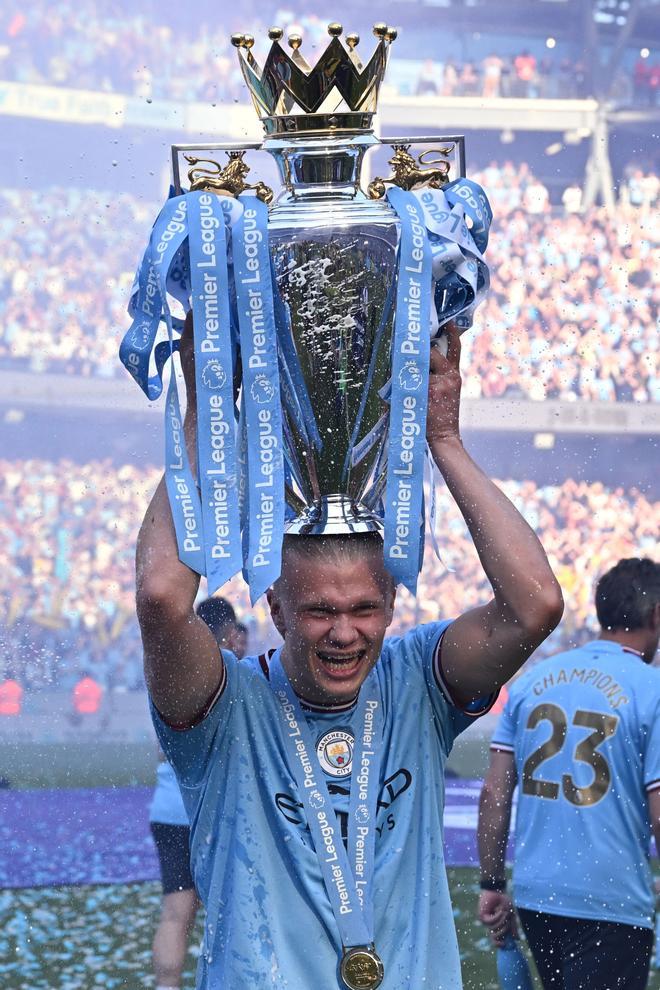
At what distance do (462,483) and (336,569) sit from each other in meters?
0.22

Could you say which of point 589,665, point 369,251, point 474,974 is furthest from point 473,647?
point 474,974

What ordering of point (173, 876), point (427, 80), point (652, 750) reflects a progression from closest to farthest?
point (652, 750) → point (173, 876) → point (427, 80)

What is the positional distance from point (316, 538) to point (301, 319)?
32cm

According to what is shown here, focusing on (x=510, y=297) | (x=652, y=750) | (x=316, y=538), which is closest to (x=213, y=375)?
(x=316, y=538)

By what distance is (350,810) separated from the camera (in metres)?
2.17

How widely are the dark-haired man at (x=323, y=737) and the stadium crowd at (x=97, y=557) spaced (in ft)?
32.7

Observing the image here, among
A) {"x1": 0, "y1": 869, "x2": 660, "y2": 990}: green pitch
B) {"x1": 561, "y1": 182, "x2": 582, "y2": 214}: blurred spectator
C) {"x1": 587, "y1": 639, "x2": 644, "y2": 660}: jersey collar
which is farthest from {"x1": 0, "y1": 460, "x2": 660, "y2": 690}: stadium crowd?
{"x1": 587, "y1": 639, "x2": 644, "y2": 660}: jersey collar

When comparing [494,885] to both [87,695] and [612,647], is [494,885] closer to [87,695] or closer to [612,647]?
[612,647]

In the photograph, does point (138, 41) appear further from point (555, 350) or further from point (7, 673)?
point (7, 673)

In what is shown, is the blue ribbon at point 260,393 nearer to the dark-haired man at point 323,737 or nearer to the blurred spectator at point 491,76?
the dark-haired man at point 323,737

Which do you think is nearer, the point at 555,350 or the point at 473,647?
the point at 473,647

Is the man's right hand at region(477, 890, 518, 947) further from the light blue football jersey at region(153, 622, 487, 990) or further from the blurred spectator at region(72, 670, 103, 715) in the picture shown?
the blurred spectator at region(72, 670, 103, 715)

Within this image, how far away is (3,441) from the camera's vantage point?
13.7 metres

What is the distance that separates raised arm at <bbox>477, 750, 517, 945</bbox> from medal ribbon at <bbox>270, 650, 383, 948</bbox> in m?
1.81
